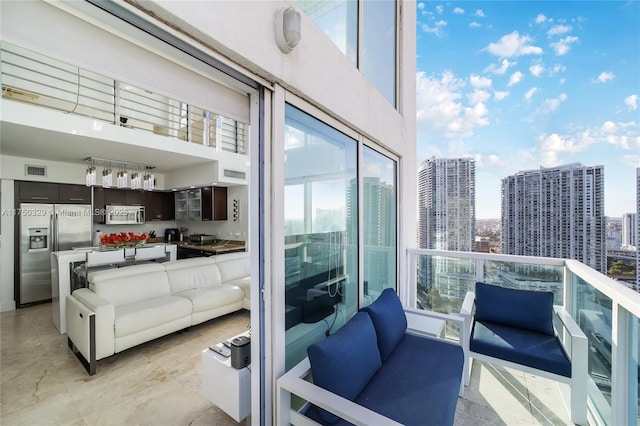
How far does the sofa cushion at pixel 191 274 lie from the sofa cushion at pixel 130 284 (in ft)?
0.34

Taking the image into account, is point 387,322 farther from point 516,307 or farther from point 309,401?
point 516,307

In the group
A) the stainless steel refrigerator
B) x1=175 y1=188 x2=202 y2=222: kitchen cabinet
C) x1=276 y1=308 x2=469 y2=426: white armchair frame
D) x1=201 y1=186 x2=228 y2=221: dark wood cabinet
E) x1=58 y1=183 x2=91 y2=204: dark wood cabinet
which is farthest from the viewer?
x1=175 y1=188 x2=202 y2=222: kitchen cabinet

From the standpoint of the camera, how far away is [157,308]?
2.77 meters

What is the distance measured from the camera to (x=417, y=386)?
1493 mm

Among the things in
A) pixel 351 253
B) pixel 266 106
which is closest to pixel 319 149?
pixel 266 106

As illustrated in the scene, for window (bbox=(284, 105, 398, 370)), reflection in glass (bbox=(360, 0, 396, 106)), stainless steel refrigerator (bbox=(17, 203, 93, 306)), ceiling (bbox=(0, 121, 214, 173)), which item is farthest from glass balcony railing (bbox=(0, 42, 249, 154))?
window (bbox=(284, 105, 398, 370))

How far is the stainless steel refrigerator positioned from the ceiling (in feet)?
3.07

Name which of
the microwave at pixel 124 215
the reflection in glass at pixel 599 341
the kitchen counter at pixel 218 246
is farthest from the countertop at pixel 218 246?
the reflection in glass at pixel 599 341

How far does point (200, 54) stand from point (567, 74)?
305 inches

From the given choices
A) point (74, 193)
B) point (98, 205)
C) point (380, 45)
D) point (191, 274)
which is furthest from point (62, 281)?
point (380, 45)

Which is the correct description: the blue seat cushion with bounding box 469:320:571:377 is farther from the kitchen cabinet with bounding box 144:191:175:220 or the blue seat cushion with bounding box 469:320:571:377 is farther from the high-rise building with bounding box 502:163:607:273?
the kitchen cabinet with bounding box 144:191:175:220

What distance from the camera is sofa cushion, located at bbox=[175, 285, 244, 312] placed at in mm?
3158

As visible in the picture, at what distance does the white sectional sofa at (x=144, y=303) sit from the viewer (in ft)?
7.82

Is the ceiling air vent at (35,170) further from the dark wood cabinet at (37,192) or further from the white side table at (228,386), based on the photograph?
the white side table at (228,386)
